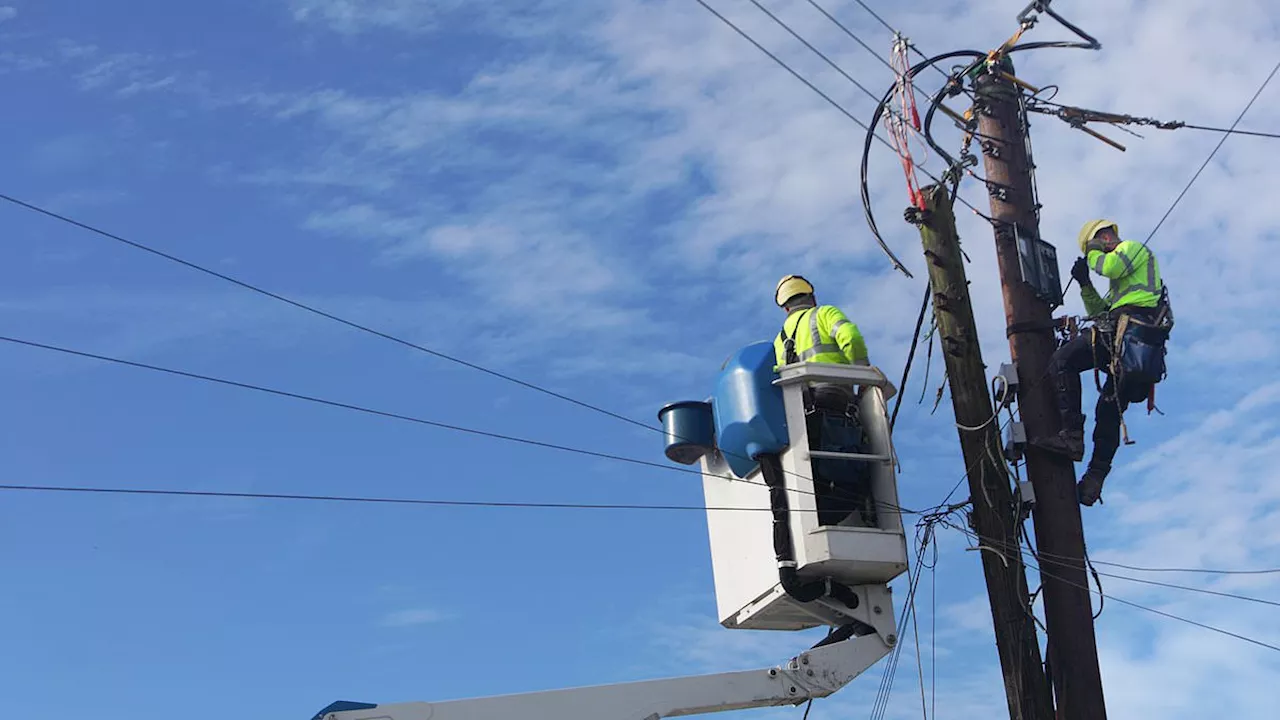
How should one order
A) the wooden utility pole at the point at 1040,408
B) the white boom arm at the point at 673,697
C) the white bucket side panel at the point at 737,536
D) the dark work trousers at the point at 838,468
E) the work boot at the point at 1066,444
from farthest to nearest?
1. the work boot at the point at 1066,444
2. the wooden utility pole at the point at 1040,408
3. the white bucket side panel at the point at 737,536
4. the dark work trousers at the point at 838,468
5. the white boom arm at the point at 673,697

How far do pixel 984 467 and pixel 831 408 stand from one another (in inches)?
49.4

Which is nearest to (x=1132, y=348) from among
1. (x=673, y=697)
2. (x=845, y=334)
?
(x=845, y=334)

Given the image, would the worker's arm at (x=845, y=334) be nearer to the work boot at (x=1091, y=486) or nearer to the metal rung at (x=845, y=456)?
the metal rung at (x=845, y=456)

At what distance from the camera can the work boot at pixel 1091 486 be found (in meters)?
11.1

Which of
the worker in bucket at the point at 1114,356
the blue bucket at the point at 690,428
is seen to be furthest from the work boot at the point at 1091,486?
the blue bucket at the point at 690,428

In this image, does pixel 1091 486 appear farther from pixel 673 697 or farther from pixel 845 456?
pixel 673 697

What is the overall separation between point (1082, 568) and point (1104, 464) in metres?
0.86

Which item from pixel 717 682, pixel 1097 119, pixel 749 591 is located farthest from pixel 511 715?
pixel 1097 119

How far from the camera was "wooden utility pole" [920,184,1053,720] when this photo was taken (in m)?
10.5

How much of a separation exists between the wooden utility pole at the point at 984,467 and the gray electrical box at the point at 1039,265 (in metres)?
0.47

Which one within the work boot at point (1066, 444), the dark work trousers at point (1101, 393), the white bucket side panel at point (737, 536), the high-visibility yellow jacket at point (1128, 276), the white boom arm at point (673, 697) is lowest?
the white boom arm at point (673, 697)

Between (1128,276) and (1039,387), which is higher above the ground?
(1128,276)

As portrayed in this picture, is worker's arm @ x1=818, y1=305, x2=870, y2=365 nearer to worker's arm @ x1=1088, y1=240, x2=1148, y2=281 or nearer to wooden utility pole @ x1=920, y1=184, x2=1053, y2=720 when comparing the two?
wooden utility pole @ x1=920, y1=184, x2=1053, y2=720

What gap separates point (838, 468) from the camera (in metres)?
10.4
